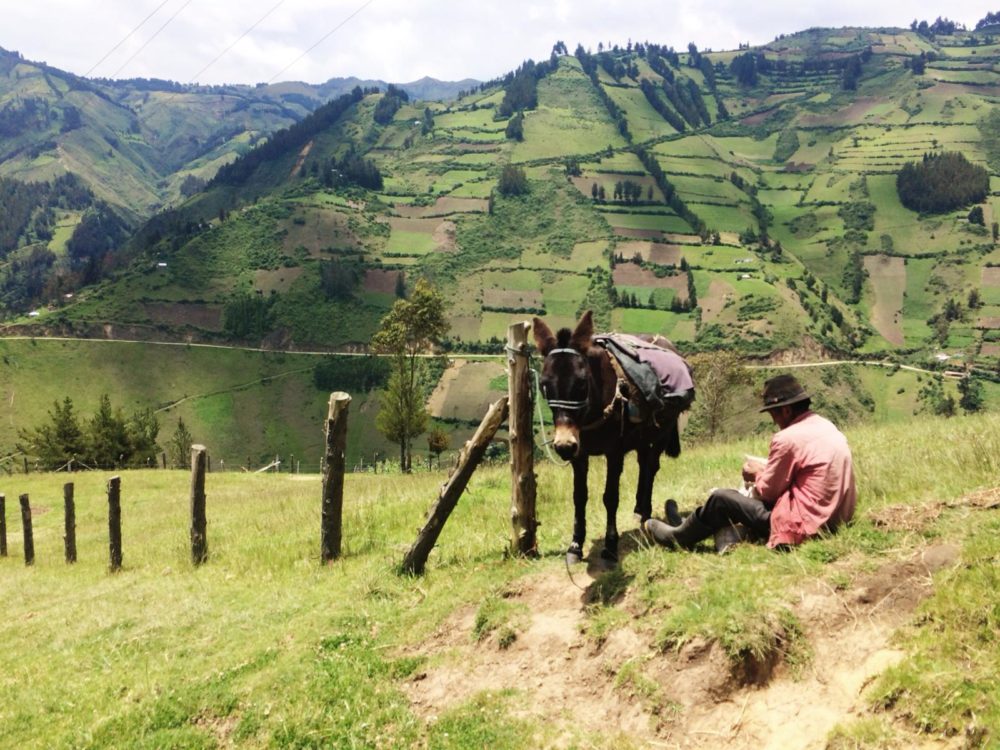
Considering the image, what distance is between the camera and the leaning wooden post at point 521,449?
29.9 feet

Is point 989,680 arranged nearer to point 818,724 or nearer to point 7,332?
point 818,724

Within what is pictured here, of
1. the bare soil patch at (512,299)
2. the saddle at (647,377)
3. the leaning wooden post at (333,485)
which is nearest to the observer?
the saddle at (647,377)

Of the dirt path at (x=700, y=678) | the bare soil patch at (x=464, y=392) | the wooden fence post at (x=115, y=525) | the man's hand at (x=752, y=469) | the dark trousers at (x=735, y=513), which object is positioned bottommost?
the bare soil patch at (x=464, y=392)

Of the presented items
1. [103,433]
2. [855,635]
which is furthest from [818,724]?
[103,433]

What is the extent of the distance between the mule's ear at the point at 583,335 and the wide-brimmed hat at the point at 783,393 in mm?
2166

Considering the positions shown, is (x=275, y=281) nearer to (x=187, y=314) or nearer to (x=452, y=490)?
(x=187, y=314)

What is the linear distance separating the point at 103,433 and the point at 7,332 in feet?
385

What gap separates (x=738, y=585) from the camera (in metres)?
6.25

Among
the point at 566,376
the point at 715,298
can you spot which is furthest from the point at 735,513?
the point at 715,298

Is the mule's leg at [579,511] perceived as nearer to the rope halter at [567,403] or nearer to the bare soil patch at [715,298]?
the rope halter at [567,403]

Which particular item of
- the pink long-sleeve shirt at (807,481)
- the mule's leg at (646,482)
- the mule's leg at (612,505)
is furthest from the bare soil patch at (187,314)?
the pink long-sleeve shirt at (807,481)

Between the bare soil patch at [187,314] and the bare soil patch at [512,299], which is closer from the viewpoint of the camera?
the bare soil patch at [187,314]

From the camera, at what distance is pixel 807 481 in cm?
680

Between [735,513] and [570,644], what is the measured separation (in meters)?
2.44
